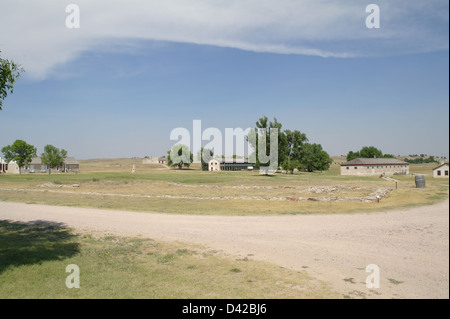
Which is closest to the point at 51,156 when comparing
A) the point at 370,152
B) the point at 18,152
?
A: the point at 18,152

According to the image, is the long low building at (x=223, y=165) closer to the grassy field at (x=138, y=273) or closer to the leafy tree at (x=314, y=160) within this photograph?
the leafy tree at (x=314, y=160)

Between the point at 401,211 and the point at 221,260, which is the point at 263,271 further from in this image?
the point at 401,211

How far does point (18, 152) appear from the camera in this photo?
198ft

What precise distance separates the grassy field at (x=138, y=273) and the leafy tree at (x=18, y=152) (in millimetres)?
55856

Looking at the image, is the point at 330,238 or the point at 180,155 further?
the point at 180,155

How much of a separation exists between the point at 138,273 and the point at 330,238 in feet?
28.0

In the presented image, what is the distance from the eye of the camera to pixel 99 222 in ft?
56.6

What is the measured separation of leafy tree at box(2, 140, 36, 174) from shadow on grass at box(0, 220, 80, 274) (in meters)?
50.3

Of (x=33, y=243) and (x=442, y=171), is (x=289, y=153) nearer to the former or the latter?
(x=442, y=171)

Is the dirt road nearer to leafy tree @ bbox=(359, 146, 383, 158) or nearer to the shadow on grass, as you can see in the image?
the shadow on grass

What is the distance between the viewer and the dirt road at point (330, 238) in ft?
26.9
